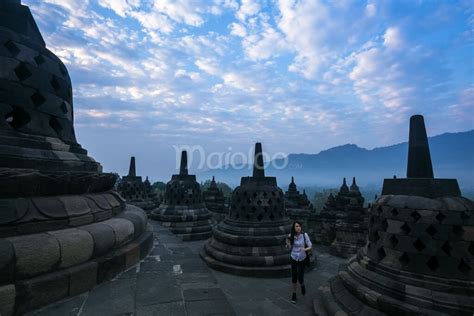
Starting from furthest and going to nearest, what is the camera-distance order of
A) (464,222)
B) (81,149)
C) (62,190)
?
(81,149), (62,190), (464,222)

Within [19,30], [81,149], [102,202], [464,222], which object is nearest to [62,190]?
[102,202]

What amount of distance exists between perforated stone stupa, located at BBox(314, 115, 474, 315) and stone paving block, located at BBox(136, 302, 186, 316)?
2.23 metres

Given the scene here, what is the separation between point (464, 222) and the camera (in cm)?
375

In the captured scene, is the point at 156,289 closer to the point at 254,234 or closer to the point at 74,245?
the point at 74,245

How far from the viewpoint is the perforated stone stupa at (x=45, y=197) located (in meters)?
3.15

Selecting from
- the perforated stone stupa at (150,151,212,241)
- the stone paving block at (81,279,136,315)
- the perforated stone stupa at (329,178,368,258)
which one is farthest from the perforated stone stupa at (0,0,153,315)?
the perforated stone stupa at (329,178,368,258)

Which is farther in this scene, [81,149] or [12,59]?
[81,149]

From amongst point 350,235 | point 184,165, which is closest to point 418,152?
point 350,235

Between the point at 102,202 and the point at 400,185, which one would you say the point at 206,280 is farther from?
the point at 400,185

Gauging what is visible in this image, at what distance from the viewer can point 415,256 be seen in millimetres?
3904

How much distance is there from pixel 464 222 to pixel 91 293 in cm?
511

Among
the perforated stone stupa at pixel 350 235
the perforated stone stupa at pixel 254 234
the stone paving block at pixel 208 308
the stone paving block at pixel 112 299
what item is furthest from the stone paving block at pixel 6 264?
the perforated stone stupa at pixel 350 235

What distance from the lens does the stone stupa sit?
732cm

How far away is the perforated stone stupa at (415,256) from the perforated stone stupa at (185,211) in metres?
8.81
